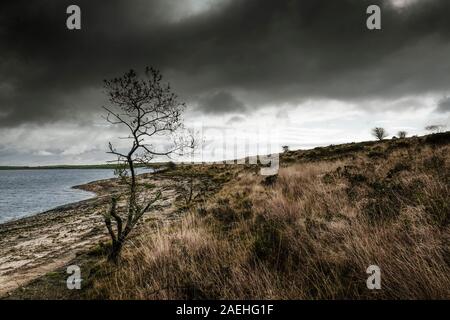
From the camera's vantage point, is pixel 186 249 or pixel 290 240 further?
pixel 186 249

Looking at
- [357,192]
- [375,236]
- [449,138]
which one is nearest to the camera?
[375,236]

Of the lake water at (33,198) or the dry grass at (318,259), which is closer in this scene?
the dry grass at (318,259)

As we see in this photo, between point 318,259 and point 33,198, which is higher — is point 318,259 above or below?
above

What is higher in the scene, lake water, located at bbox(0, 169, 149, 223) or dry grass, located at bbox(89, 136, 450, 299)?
dry grass, located at bbox(89, 136, 450, 299)

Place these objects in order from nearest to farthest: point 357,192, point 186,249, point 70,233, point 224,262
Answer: point 224,262, point 186,249, point 357,192, point 70,233

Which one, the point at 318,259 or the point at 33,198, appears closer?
the point at 318,259

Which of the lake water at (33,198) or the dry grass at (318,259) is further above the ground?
the dry grass at (318,259)

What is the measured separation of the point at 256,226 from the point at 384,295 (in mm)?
3284

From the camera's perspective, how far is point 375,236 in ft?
12.5

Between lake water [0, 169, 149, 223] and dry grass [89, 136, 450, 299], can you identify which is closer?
dry grass [89, 136, 450, 299]
